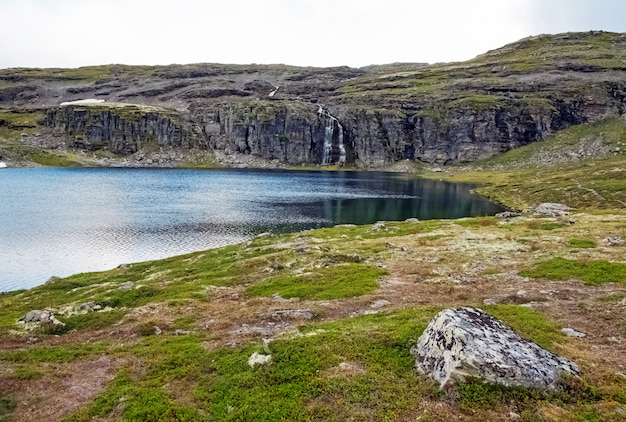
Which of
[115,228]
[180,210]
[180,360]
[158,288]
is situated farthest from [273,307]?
[180,210]

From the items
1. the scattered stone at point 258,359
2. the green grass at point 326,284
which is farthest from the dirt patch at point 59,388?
the green grass at point 326,284

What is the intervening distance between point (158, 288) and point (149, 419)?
24.7 metres

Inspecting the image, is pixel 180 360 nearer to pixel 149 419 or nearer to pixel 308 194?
pixel 149 419

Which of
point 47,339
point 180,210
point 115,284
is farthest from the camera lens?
point 180,210

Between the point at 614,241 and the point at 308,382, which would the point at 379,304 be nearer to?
the point at 308,382

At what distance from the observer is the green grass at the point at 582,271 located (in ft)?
104

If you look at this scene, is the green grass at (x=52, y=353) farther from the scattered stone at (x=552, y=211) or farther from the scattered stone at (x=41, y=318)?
the scattered stone at (x=552, y=211)

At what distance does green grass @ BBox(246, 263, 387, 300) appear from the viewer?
33.6m

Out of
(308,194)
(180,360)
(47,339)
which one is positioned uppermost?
(180,360)

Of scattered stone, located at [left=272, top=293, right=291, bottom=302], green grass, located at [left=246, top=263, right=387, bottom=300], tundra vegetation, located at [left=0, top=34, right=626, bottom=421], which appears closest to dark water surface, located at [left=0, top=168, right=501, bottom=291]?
tundra vegetation, located at [left=0, top=34, right=626, bottom=421]

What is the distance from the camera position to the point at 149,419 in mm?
16625

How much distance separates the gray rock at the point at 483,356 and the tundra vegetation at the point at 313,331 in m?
0.50

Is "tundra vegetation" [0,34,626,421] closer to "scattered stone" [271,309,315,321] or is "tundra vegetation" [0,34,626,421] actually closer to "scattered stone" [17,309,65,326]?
"scattered stone" [271,309,315,321]

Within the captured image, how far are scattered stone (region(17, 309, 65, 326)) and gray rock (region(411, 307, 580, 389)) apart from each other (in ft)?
83.5
